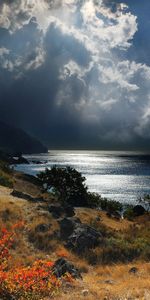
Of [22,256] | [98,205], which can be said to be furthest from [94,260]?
[98,205]

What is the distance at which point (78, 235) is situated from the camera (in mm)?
32938

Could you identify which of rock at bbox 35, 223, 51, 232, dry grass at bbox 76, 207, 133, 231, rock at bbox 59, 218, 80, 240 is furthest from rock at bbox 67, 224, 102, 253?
dry grass at bbox 76, 207, 133, 231

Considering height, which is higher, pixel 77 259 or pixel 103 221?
pixel 103 221

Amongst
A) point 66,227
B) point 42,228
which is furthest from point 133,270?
point 42,228

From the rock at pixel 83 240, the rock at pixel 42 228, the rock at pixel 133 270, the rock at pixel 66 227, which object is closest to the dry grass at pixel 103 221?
the rock at pixel 66 227

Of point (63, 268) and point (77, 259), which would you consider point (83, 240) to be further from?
point (63, 268)

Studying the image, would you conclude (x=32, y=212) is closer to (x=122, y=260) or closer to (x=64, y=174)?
(x=122, y=260)

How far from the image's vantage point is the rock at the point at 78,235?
31.8 meters

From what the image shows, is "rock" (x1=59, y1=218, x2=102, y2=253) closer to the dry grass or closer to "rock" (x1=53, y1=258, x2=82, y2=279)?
"rock" (x1=53, y1=258, x2=82, y2=279)

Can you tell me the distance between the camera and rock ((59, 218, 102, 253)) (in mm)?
31828

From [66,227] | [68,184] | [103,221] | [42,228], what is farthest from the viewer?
[68,184]

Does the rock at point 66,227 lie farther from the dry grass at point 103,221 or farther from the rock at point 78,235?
the dry grass at point 103,221

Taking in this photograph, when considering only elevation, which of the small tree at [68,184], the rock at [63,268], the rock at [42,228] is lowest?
the rock at [63,268]

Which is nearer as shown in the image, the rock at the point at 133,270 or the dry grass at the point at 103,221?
the rock at the point at 133,270
